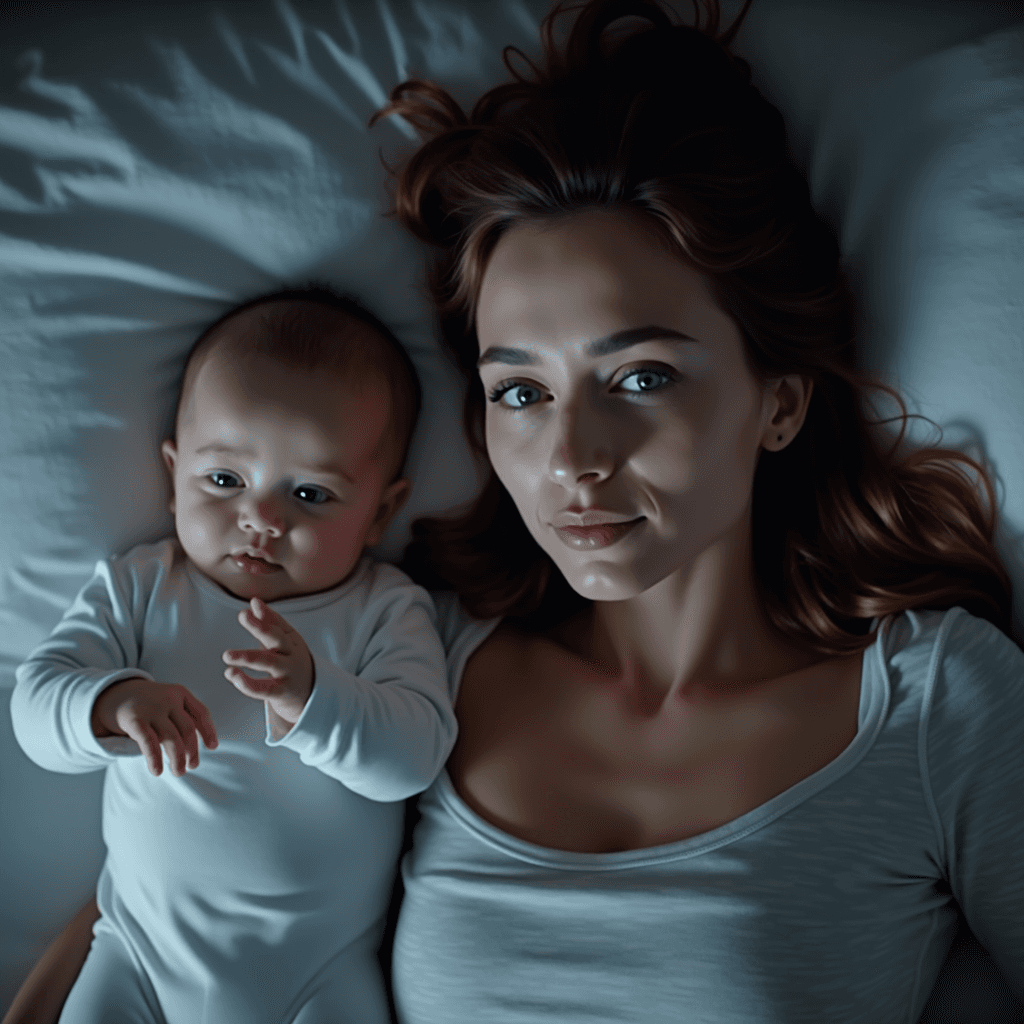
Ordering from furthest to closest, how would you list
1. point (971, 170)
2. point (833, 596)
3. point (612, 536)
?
point (833, 596) → point (971, 170) → point (612, 536)

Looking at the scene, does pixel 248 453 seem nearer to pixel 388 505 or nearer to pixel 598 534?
pixel 388 505

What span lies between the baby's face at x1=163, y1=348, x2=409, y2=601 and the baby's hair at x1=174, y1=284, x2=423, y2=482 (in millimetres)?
23

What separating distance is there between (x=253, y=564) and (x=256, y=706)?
0.61ft

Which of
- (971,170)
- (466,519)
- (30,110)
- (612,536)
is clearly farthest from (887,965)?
(30,110)

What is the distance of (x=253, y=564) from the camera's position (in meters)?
1.32

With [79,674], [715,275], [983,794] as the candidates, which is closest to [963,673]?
[983,794]

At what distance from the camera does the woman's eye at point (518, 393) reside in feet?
3.99

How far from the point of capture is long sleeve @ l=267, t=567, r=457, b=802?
1130 mm

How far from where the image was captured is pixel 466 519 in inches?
58.7

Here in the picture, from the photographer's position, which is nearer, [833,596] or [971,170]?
[971,170]

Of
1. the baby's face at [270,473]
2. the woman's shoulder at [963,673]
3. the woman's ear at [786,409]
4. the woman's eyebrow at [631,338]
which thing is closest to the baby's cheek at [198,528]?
the baby's face at [270,473]

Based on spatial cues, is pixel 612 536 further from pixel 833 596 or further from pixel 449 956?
pixel 449 956

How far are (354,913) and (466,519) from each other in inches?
21.9

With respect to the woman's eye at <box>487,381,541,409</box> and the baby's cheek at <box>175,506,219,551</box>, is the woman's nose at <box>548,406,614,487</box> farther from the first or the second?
the baby's cheek at <box>175,506,219,551</box>
